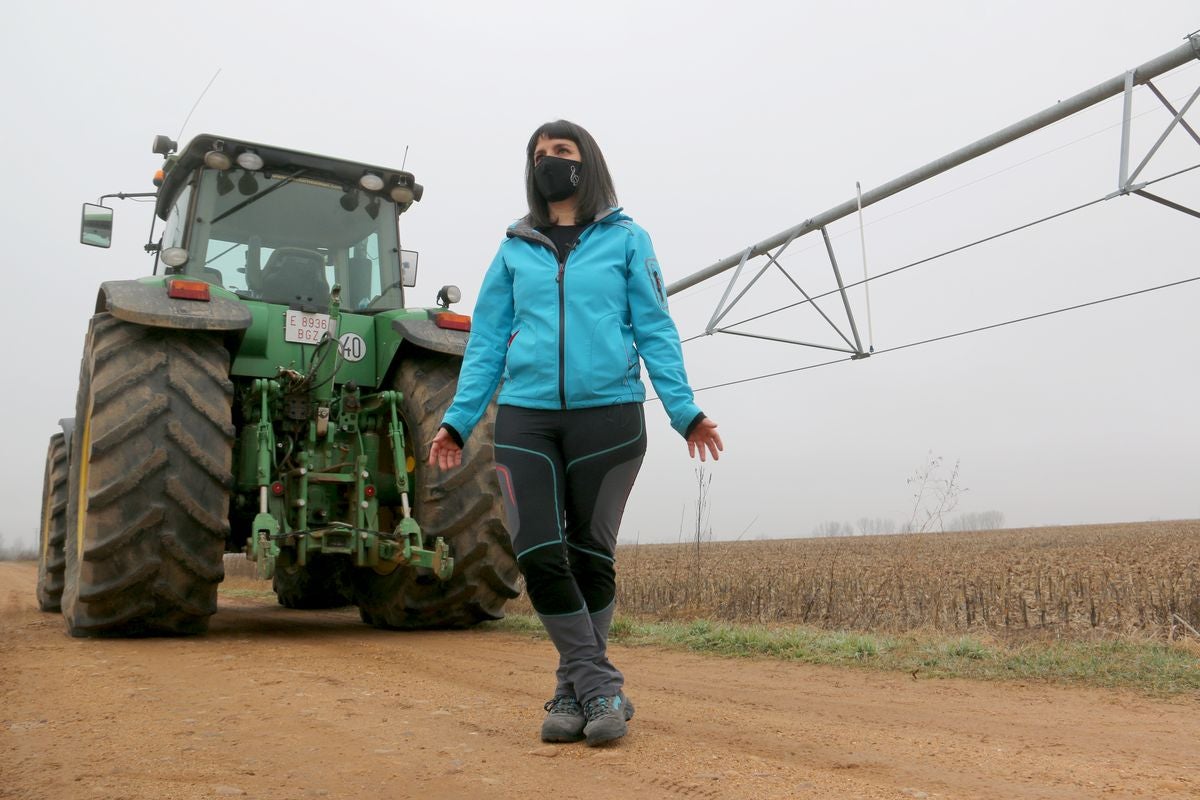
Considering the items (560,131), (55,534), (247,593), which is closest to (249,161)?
(55,534)

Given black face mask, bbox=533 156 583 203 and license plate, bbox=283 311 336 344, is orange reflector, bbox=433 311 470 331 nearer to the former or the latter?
license plate, bbox=283 311 336 344

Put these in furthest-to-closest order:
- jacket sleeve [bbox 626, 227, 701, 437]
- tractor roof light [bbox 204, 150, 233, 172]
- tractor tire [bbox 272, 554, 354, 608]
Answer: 1. tractor tire [bbox 272, 554, 354, 608]
2. tractor roof light [bbox 204, 150, 233, 172]
3. jacket sleeve [bbox 626, 227, 701, 437]

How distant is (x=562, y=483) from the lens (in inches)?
120

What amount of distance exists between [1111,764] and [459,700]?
2.02m

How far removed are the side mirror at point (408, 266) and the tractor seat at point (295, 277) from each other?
53 cm

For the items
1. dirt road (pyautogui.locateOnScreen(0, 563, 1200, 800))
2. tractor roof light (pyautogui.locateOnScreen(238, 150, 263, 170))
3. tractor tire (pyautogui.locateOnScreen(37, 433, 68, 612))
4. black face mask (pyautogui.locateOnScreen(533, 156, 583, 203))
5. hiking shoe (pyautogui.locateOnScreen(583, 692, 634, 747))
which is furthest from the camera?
tractor tire (pyautogui.locateOnScreen(37, 433, 68, 612))

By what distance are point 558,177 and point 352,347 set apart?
124 inches

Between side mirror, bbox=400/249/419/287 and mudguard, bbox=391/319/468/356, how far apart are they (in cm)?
82

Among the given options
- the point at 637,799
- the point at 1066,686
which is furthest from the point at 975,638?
the point at 637,799

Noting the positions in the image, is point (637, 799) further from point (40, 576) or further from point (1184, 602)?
point (40, 576)

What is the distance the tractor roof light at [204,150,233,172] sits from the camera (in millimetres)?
5970

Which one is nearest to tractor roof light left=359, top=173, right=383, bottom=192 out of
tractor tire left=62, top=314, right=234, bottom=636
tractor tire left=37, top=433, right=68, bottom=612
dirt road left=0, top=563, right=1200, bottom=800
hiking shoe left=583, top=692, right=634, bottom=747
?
tractor tire left=62, top=314, right=234, bottom=636

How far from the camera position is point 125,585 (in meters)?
4.99

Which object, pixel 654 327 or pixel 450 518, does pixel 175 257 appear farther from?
pixel 654 327
